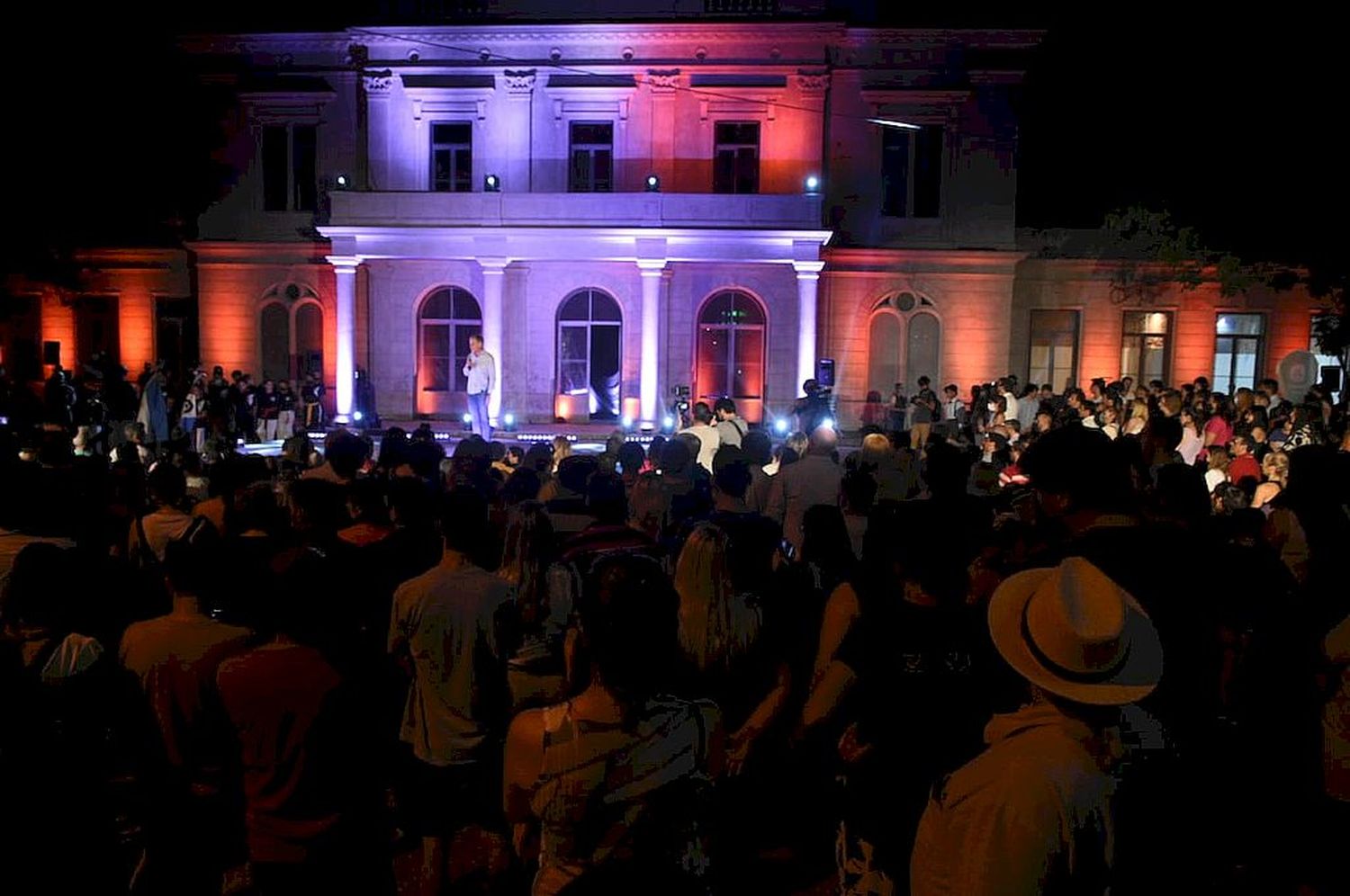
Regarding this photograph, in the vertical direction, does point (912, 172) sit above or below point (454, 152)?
below

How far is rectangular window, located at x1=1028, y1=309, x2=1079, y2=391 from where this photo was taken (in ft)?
82.5

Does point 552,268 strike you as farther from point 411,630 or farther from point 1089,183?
point 411,630

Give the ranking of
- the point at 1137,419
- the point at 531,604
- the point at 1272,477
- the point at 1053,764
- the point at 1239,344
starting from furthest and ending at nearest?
the point at 1239,344 < the point at 1137,419 < the point at 1272,477 < the point at 531,604 < the point at 1053,764

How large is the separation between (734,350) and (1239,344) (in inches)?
480

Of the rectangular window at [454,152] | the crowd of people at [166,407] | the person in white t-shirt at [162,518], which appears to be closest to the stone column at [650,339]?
the rectangular window at [454,152]

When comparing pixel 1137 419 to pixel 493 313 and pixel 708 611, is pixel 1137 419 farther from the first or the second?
pixel 493 313

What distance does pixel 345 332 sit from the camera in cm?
2317

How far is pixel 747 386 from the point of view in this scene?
2444cm

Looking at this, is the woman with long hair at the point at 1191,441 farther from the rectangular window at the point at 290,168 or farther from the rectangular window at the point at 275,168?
the rectangular window at the point at 275,168

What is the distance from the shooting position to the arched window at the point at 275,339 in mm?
25469

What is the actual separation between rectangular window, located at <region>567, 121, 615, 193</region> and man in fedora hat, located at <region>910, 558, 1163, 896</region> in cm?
2340

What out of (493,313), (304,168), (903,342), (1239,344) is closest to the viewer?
(493,313)

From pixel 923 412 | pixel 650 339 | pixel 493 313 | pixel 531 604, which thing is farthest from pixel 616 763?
pixel 493 313

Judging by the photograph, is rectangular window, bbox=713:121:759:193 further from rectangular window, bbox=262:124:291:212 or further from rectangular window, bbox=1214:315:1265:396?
rectangular window, bbox=1214:315:1265:396
